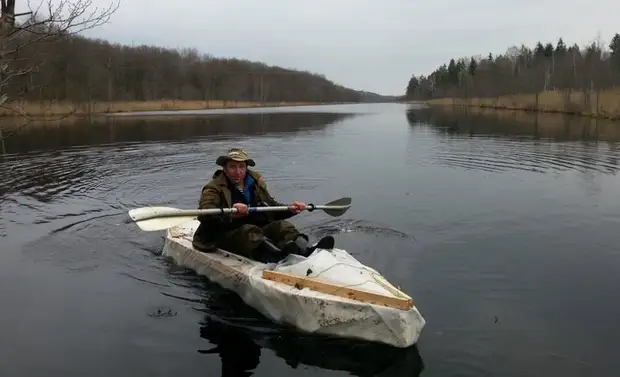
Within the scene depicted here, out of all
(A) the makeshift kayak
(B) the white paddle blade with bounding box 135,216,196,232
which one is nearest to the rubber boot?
(A) the makeshift kayak

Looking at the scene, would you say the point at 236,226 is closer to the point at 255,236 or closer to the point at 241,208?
the point at 255,236

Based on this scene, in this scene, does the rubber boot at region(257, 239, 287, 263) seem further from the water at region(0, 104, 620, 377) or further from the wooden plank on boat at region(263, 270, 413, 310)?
the water at region(0, 104, 620, 377)

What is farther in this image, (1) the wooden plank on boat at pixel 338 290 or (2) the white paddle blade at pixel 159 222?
(2) the white paddle blade at pixel 159 222

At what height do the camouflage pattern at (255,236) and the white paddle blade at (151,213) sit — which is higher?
the white paddle blade at (151,213)

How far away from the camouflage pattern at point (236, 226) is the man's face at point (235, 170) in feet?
0.44

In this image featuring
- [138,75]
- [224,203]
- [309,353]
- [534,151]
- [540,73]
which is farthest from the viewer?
[138,75]

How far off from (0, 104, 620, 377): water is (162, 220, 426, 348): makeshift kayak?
7.9 inches

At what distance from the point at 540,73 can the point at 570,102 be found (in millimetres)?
20907

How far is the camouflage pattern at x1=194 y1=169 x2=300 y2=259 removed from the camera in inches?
303

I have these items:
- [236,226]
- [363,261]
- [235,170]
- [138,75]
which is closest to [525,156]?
[363,261]

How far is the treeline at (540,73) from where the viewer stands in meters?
52.8

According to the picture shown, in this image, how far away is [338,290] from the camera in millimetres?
6133

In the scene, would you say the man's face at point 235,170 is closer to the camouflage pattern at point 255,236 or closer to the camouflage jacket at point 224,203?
the camouflage jacket at point 224,203

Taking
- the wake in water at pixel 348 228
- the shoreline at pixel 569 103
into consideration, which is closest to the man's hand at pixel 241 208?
the wake in water at pixel 348 228
